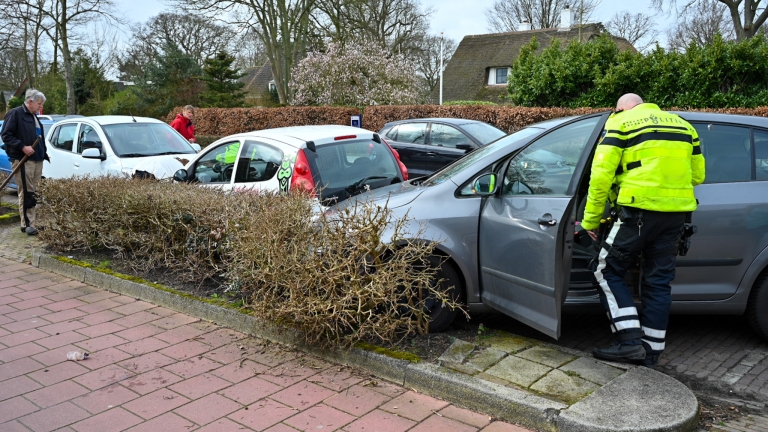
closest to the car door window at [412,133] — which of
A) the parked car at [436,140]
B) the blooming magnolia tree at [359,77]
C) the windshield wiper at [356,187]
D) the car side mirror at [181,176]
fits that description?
the parked car at [436,140]

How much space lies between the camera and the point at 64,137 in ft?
35.8

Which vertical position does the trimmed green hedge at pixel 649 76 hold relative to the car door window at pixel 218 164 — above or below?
above

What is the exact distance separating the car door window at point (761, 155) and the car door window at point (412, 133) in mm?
8310

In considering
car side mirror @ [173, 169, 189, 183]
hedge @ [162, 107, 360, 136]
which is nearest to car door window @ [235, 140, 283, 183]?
car side mirror @ [173, 169, 189, 183]

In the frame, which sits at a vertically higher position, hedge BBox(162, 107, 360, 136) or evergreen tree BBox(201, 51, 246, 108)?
evergreen tree BBox(201, 51, 246, 108)

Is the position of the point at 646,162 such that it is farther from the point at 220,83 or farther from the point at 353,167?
the point at 220,83

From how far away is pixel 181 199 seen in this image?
589cm

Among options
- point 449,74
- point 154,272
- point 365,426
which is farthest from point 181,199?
point 449,74

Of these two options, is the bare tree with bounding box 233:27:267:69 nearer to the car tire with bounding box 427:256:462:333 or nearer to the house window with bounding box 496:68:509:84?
the house window with bounding box 496:68:509:84

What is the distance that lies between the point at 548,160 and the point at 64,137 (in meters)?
9.20

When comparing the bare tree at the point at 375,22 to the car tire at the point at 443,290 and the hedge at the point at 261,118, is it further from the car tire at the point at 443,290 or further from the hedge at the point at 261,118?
the car tire at the point at 443,290

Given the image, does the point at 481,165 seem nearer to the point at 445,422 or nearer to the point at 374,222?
the point at 374,222

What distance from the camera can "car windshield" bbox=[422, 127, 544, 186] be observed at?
16.5 ft

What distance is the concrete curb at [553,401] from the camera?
335cm
